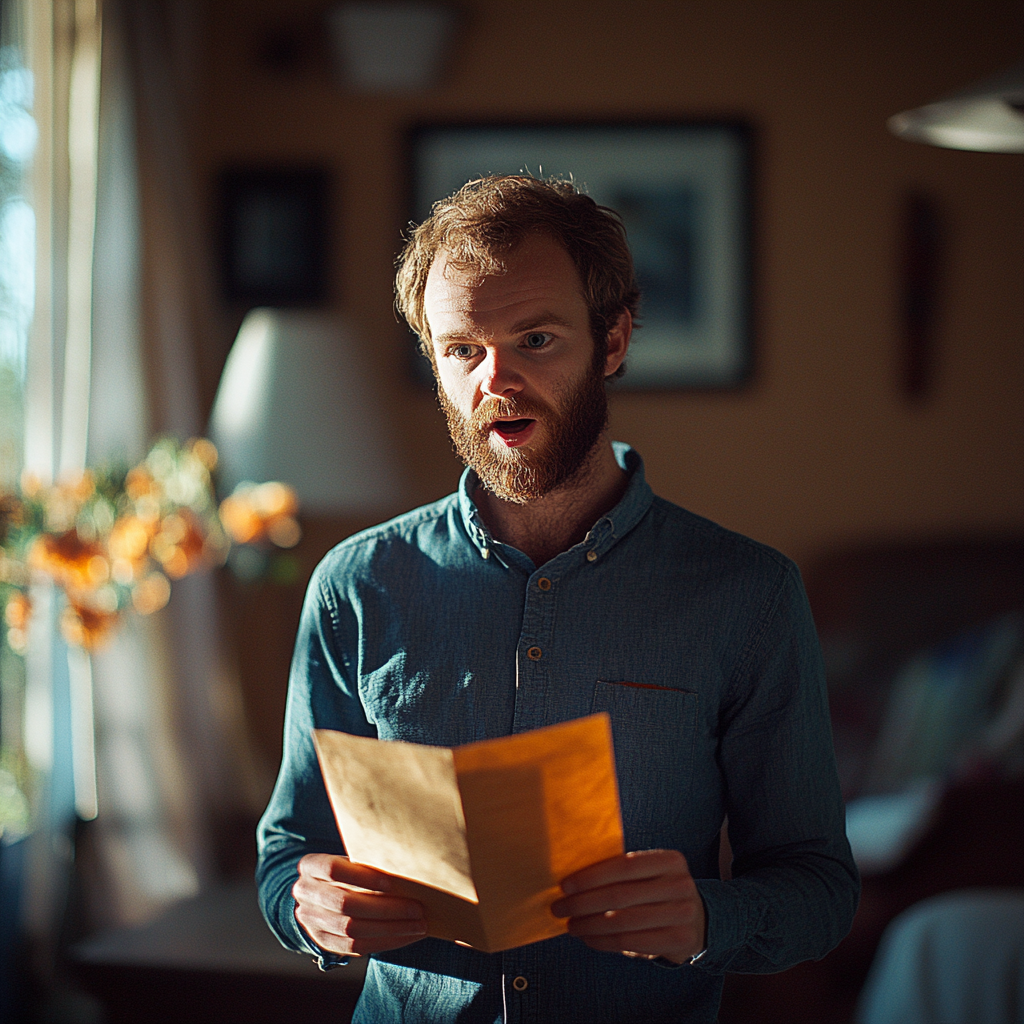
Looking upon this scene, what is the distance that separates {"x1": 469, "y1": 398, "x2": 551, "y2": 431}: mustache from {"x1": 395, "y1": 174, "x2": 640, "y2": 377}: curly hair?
0.10 meters

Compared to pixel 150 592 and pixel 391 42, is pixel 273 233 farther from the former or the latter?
pixel 150 592

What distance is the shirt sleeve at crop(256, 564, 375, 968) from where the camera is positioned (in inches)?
38.9

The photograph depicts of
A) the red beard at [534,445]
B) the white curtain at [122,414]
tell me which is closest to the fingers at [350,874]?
the red beard at [534,445]

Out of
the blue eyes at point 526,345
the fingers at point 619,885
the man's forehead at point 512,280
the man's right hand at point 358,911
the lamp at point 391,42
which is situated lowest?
the man's right hand at point 358,911

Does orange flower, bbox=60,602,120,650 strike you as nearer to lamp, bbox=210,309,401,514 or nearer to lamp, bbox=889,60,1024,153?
lamp, bbox=210,309,401,514

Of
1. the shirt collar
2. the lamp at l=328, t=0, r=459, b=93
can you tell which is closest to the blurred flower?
the shirt collar

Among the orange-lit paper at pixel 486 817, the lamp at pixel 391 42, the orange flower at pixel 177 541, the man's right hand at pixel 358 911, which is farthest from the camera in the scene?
the lamp at pixel 391 42

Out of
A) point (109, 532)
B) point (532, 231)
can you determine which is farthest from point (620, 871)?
point (109, 532)

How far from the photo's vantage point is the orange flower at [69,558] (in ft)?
4.35

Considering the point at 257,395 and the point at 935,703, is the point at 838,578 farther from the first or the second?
the point at 257,395

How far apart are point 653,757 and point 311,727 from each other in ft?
1.07

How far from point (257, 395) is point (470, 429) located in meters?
1.14

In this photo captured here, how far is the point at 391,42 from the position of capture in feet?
8.52

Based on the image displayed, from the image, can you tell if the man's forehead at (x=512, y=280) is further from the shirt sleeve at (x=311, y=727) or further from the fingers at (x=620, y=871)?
the fingers at (x=620, y=871)
